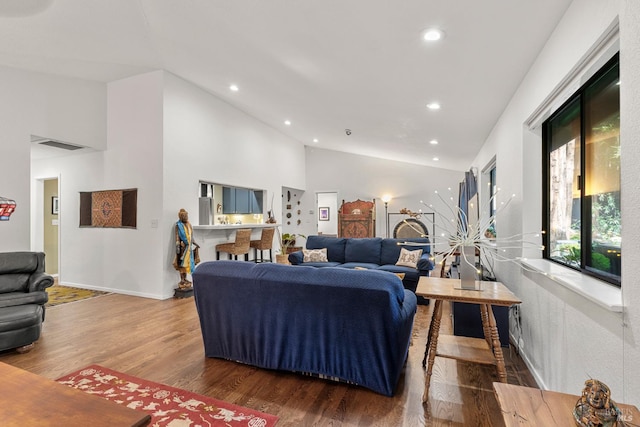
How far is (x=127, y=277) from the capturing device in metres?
5.34

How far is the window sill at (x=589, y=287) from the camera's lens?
137cm

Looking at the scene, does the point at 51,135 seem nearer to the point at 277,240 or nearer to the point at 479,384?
the point at 277,240

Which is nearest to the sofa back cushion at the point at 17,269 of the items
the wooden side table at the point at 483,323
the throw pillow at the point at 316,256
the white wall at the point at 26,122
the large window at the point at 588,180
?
the white wall at the point at 26,122

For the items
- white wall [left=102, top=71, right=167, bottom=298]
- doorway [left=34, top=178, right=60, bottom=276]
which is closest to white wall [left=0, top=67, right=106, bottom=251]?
white wall [left=102, top=71, right=167, bottom=298]

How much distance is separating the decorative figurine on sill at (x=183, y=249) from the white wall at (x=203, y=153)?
0.18 meters

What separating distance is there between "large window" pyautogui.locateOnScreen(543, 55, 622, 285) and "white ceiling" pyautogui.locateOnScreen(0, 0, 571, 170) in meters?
0.54

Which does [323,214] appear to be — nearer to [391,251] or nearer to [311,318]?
[391,251]

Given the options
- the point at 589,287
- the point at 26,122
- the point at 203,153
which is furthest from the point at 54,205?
the point at 589,287

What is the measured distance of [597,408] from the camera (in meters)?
0.93

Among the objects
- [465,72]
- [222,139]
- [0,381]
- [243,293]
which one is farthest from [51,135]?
[465,72]

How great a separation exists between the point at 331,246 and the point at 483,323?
3874 mm

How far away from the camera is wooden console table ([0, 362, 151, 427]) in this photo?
3.49 ft

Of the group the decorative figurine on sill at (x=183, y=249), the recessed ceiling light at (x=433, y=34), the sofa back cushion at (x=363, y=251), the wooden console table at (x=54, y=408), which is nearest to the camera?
the wooden console table at (x=54, y=408)

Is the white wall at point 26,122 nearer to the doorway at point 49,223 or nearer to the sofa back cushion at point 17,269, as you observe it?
the sofa back cushion at point 17,269
